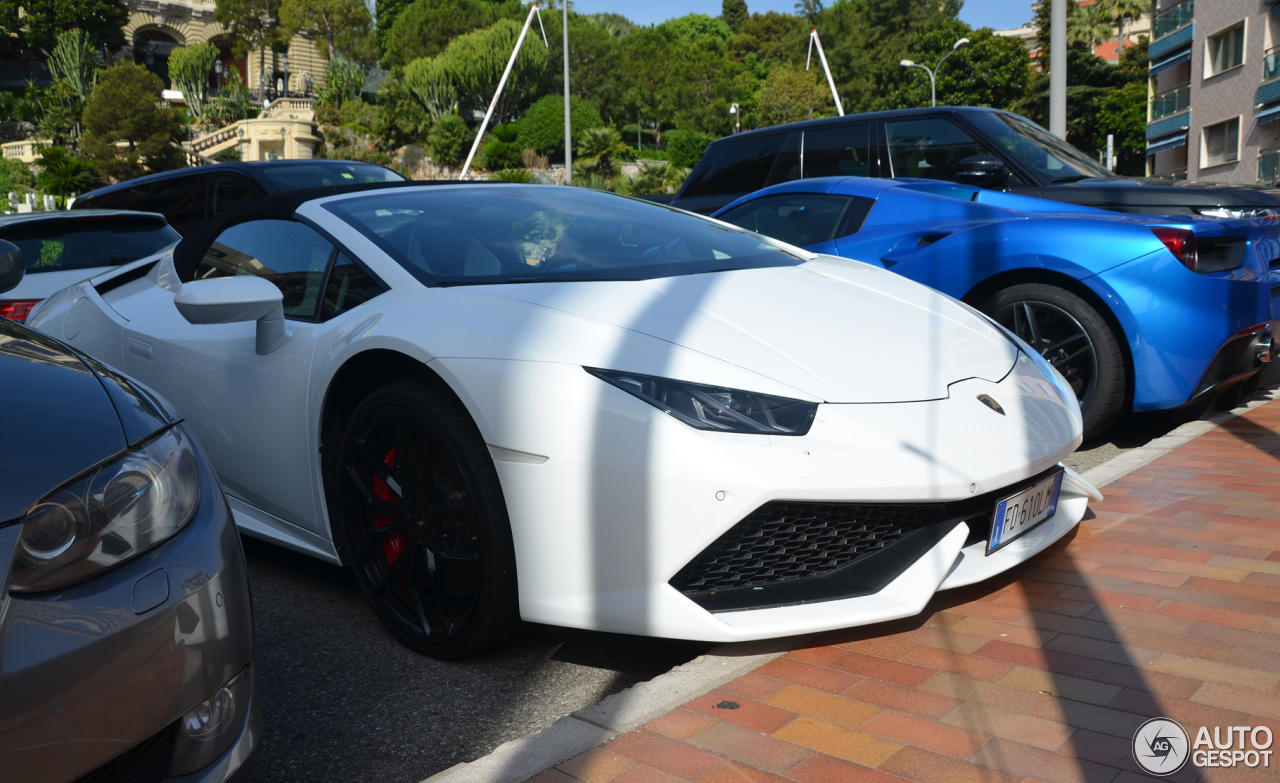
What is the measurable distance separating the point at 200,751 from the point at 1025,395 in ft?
6.85

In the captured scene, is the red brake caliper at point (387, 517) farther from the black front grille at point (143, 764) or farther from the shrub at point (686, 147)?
the shrub at point (686, 147)

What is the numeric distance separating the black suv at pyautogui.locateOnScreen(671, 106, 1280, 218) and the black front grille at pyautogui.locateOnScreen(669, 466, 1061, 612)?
3859mm

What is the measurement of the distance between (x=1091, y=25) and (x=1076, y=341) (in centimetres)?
Result: 6298

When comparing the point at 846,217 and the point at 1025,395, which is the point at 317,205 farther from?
the point at 846,217

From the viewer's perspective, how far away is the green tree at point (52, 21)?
6222 cm

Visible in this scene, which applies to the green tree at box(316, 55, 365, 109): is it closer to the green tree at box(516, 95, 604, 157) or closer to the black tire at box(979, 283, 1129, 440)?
the green tree at box(516, 95, 604, 157)

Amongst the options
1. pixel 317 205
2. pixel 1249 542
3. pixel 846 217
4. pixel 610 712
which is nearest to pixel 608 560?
pixel 610 712

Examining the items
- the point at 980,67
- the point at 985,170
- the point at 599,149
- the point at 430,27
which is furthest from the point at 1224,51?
the point at 430,27

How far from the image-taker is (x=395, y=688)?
8.11ft

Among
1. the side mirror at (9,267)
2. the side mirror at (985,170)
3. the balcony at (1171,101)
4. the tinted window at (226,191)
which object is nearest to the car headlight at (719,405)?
the side mirror at (9,267)

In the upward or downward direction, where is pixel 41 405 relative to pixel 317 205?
downward

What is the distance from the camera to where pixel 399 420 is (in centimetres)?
254

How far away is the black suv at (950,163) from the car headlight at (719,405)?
398cm

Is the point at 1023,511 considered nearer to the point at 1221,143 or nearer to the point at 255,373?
the point at 255,373
